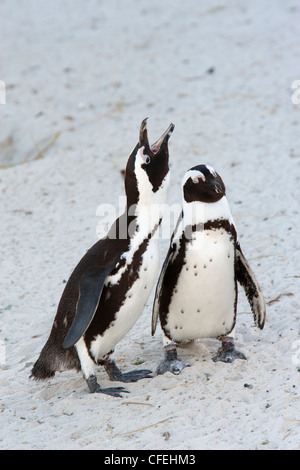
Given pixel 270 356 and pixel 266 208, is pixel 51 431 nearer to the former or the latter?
pixel 270 356

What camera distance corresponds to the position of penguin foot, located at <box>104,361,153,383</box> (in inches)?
129

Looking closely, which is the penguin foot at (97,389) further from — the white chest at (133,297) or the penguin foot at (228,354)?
the penguin foot at (228,354)

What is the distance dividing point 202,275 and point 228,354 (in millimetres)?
438

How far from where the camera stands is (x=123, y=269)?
2998 mm

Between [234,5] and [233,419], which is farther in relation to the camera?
[234,5]

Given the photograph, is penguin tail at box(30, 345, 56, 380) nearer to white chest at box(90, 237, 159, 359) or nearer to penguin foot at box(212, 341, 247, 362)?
white chest at box(90, 237, 159, 359)

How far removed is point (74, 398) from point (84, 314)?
0.47 meters

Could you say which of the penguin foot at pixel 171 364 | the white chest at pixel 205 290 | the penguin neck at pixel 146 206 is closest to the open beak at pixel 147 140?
the penguin neck at pixel 146 206

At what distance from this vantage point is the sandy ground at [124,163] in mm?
2934

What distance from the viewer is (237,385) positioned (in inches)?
122
